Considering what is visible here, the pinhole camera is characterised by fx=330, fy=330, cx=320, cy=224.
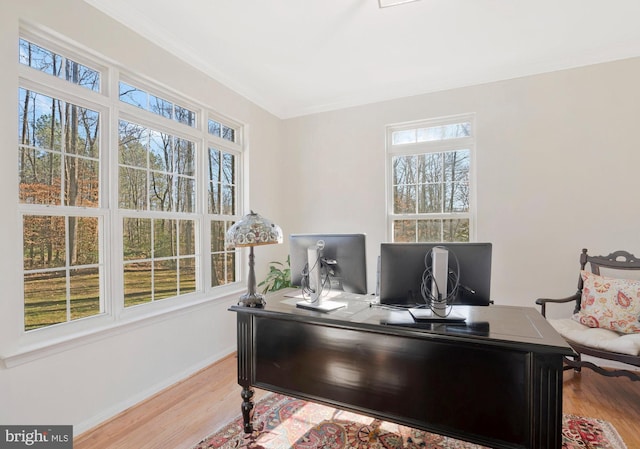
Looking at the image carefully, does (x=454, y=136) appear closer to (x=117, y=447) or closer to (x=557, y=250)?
(x=557, y=250)

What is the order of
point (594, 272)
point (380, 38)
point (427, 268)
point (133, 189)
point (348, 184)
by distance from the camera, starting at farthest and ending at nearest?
point (348, 184) → point (594, 272) → point (380, 38) → point (133, 189) → point (427, 268)

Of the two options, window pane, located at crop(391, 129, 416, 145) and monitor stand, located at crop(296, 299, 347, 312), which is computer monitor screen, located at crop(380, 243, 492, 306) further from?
window pane, located at crop(391, 129, 416, 145)

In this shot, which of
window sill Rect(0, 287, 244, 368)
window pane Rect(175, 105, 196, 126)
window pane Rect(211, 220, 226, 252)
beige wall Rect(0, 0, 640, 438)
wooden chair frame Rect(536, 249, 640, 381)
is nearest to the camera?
window sill Rect(0, 287, 244, 368)

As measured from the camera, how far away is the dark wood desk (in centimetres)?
140

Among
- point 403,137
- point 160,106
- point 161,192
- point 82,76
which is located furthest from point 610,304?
point 82,76

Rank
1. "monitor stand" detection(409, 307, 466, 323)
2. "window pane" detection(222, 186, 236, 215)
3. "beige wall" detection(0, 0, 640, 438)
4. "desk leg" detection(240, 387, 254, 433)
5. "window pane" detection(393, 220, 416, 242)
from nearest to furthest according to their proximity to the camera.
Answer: "monitor stand" detection(409, 307, 466, 323)
"beige wall" detection(0, 0, 640, 438)
"desk leg" detection(240, 387, 254, 433)
"window pane" detection(222, 186, 236, 215)
"window pane" detection(393, 220, 416, 242)

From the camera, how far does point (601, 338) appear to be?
2.39 meters

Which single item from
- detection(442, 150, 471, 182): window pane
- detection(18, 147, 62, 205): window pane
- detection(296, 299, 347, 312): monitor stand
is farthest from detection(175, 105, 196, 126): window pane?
detection(442, 150, 471, 182): window pane

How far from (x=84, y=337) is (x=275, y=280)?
1919 millimetres

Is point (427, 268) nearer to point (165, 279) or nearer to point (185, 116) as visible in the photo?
point (165, 279)

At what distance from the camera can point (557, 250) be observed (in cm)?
311

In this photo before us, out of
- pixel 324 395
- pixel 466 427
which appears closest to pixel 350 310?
pixel 324 395

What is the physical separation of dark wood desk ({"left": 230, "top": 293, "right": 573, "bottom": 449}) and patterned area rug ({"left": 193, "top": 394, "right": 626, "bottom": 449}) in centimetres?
14

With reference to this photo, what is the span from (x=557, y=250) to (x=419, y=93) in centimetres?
210
